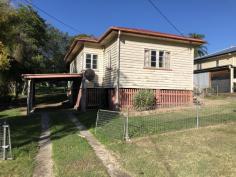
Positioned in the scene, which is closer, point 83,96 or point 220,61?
point 83,96

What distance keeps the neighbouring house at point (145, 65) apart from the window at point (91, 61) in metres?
0.88

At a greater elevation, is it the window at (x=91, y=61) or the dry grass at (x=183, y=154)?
the window at (x=91, y=61)

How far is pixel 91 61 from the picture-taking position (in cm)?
2016

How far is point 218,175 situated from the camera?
18.8 ft

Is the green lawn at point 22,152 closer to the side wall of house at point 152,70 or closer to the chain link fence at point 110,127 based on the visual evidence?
the chain link fence at point 110,127

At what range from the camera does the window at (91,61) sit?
2009 cm

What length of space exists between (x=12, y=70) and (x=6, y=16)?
15633mm

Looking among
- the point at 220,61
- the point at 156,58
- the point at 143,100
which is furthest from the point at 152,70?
the point at 220,61

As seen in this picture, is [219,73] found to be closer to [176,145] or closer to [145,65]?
[145,65]

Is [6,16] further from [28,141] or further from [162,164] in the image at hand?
[162,164]

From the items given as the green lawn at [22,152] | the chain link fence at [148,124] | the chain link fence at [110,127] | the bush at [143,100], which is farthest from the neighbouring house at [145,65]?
the green lawn at [22,152]

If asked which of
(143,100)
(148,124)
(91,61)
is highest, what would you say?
(91,61)

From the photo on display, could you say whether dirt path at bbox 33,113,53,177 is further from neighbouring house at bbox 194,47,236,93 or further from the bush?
neighbouring house at bbox 194,47,236,93

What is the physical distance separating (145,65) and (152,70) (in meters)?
0.56
